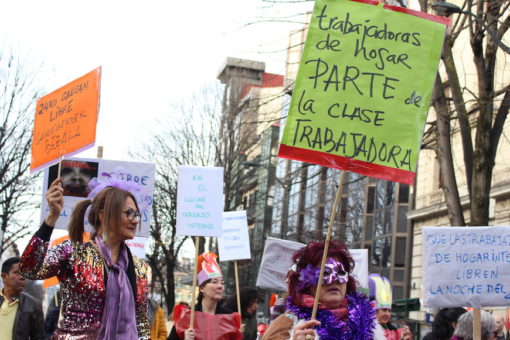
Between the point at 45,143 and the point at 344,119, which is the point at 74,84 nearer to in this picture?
the point at 45,143

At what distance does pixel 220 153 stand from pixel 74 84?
92.2 feet

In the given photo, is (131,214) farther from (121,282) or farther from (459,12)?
(459,12)

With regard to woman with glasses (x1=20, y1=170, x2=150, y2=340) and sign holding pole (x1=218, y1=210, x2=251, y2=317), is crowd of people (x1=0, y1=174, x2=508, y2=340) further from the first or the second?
sign holding pole (x1=218, y1=210, x2=251, y2=317)

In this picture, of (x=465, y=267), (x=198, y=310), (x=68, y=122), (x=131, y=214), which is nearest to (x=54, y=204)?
(x=131, y=214)

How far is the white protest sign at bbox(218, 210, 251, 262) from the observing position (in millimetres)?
12406

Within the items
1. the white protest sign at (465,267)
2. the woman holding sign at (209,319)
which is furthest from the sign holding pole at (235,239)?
the white protest sign at (465,267)

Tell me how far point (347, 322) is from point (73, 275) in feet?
4.53

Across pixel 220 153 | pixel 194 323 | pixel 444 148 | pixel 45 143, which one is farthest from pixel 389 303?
pixel 220 153

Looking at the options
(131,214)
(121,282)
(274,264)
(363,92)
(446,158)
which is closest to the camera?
(121,282)

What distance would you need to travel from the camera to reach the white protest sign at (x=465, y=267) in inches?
268

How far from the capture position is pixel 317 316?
4414mm

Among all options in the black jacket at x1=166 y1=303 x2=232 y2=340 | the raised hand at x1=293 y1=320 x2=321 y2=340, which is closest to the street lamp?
the black jacket at x1=166 y1=303 x2=232 y2=340

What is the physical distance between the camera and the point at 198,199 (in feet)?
28.9

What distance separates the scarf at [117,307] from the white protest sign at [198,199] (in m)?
4.33
